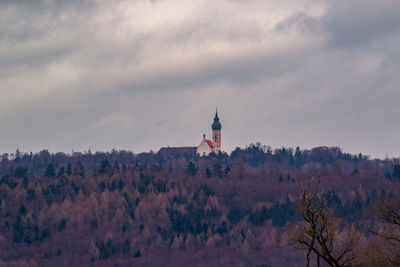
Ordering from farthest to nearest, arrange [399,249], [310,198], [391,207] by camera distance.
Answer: [399,249], [391,207], [310,198]

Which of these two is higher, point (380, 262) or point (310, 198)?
point (310, 198)

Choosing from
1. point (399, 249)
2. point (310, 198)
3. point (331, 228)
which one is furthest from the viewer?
point (399, 249)

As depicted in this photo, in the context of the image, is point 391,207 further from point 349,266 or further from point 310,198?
point 310,198

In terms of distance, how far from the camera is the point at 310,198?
2327 inches

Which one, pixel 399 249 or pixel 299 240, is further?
pixel 399 249

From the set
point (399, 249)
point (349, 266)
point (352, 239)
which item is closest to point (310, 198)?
point (352, 239)

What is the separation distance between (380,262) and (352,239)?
9575 millimetres

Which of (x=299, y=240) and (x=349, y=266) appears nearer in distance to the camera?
(x=299, y=240)

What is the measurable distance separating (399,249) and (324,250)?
1683 cm

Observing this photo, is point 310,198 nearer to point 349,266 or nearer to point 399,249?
point 349,266

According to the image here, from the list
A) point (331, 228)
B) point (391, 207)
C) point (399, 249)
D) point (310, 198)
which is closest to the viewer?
point (310, 198)

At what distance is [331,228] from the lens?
64062 millimetres

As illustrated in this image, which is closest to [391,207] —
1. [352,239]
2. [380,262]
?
[352,239]

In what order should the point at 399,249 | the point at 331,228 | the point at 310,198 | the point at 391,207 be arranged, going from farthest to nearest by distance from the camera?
the point at 399,249, the point at 391,207, the point at 331,228, the point at 310,198
